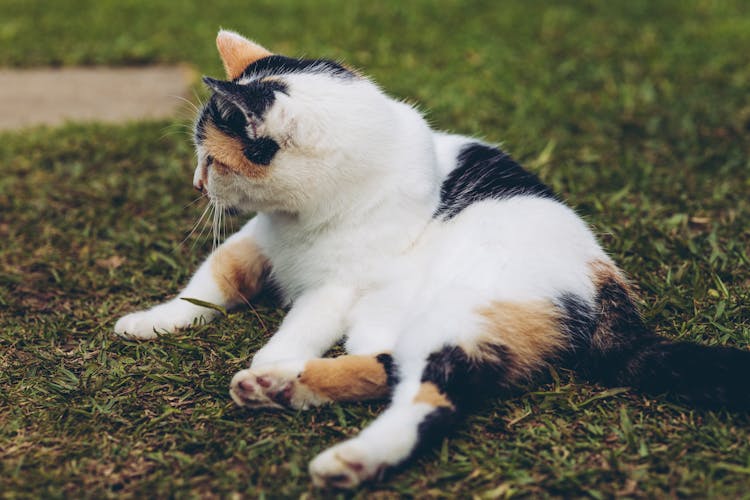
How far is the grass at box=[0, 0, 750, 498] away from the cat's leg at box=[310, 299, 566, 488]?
96 mm

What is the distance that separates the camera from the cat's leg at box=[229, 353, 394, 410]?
83.4 inches

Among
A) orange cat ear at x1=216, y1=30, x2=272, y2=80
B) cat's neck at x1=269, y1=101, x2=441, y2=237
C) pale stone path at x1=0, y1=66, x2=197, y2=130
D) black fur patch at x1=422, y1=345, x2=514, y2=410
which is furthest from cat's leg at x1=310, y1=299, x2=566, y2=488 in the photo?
pale stone path at x1=0, y1=66, x2=197, y2=130

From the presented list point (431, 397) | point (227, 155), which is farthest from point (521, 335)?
point (227, 155)

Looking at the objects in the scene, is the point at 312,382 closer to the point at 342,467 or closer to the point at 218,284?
the point at 342,467

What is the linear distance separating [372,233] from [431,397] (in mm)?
643

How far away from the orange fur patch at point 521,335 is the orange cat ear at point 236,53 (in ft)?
4.09

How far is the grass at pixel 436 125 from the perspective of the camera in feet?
6.59

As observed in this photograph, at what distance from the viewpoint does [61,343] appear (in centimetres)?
262

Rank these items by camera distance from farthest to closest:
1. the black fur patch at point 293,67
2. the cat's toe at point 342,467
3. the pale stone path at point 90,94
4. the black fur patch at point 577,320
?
the pale stone path at point 90,94
the black fur patch at point 293,67
the black fur patch at point 577,320
the cat's toe at point 342,467

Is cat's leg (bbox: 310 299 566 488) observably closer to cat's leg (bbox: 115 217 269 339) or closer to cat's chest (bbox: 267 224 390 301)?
cat's chest (bbox: 267 224 390 301)

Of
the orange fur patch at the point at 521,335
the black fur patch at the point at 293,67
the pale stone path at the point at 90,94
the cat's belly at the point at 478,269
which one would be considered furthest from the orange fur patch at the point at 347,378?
the pale stone path at the point at 90,94

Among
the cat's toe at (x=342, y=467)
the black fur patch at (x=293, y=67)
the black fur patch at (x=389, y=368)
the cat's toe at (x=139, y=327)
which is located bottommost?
the cat's toe at (x=139, y=327)

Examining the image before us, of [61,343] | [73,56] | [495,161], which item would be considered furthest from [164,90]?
[495,161]

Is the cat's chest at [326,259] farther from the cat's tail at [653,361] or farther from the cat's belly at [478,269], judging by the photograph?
the cat's tail at [653,361]
